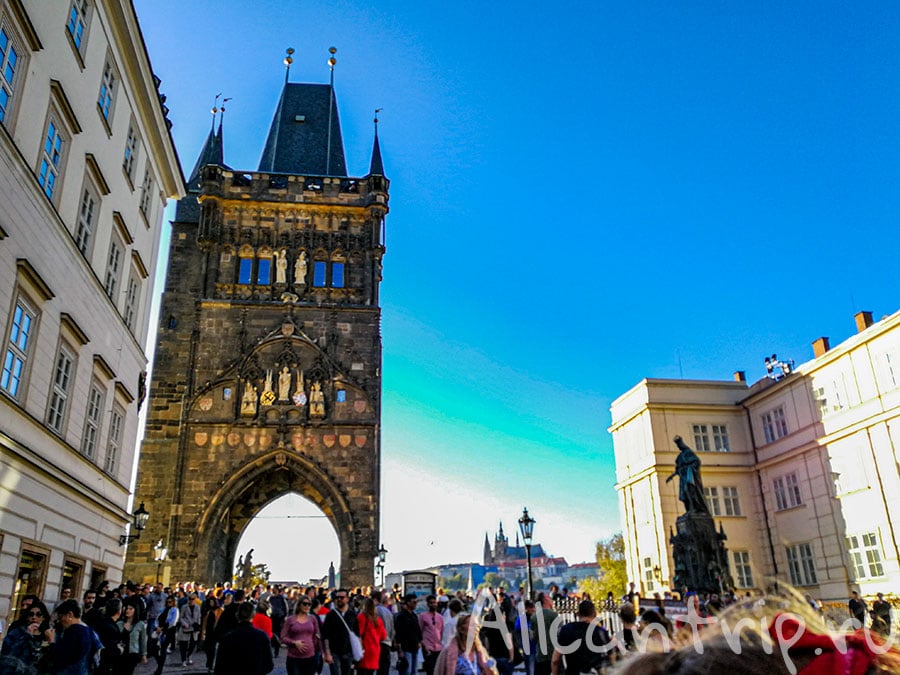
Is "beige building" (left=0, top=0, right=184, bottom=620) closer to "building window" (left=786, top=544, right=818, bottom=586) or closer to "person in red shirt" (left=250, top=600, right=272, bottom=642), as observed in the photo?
"person in red shirt" (left=250, top=600, right=272, bottom=642)

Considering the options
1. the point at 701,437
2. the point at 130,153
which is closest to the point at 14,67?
the point at 130,153

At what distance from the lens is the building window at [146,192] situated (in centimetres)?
1810

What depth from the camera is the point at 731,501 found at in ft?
93.8

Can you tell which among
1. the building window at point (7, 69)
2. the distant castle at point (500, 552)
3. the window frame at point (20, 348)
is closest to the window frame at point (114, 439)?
the window frame at point (20, 348)

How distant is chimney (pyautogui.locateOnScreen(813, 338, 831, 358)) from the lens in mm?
28184

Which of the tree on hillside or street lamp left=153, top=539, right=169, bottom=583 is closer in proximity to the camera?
street lamp left=153, top=539, right=169, bottom=583

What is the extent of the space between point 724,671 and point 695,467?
59.5ft

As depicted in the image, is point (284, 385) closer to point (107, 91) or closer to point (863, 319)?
point (107, 91)

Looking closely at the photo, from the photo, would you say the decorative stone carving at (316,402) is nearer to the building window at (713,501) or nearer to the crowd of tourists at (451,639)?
the crowd of tourists at (451,639)

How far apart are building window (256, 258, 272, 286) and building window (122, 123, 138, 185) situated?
1456 cm

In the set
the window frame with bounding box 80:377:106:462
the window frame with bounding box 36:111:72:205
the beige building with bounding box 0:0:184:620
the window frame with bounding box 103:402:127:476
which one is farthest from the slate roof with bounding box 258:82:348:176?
the window frame with bounding box 36:111:72:205

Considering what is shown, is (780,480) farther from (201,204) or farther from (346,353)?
(201,204)

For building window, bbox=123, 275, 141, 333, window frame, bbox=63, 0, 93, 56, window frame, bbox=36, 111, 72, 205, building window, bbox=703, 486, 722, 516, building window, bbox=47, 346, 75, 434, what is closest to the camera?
window frame, bbox=36, 111, 72, 205

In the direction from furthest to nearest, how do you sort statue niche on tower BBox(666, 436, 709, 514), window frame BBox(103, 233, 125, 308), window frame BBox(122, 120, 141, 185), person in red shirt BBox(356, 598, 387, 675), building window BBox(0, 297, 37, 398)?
statue niche on tower BBox(666, 436, 709, 514) < window frame BBox(122, 120, 141, 185) < window frame BBox(103, 233, 125, 308) < building window BBox(0, 297, 37, 398) < person in red shirt BBox(356, 598, 387, 675)
